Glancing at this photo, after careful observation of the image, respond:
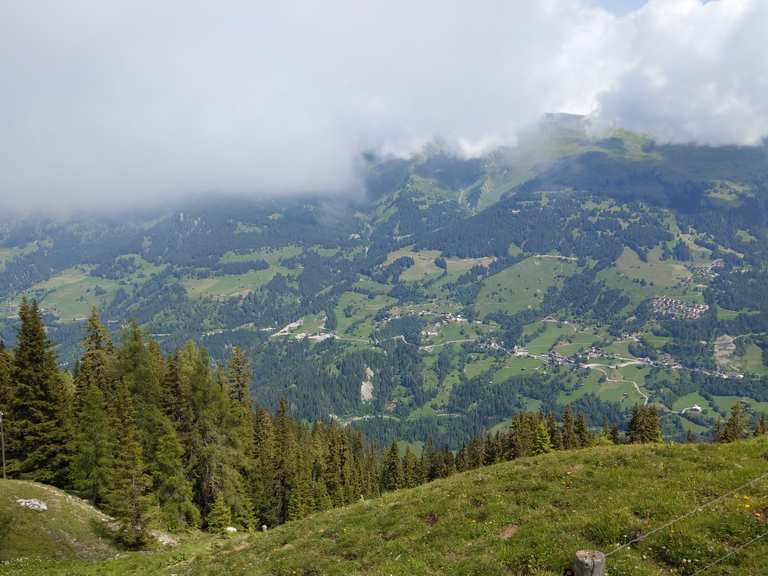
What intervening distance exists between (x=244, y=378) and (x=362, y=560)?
212 ft

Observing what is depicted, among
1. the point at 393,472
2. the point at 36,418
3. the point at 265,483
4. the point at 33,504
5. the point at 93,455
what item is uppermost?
the point at 36,418

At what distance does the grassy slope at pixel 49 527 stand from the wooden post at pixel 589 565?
36194 millimetres

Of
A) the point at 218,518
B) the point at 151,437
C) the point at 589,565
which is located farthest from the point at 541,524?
the point at 151,437

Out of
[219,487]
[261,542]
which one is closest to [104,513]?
[219,487]

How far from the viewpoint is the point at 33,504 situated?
40.4 meters

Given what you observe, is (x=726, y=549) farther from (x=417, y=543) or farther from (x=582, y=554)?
(x=417, y=543)

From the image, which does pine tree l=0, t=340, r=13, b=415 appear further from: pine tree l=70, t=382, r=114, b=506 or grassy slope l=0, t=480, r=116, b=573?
grassy slope l=0, t=480, r=116, b=573

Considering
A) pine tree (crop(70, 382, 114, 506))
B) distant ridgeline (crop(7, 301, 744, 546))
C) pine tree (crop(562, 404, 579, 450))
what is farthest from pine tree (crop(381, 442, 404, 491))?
pine tree (crop(70, 382, 114, 506))

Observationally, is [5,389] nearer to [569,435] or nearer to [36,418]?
[36,418]

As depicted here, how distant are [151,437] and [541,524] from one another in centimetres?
5040

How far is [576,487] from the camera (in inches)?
938

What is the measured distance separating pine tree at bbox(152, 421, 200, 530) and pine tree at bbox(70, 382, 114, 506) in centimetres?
532

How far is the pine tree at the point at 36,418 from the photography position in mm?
51594

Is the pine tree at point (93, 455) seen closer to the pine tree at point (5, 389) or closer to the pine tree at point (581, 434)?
the pine tree at point (5, 389)
